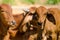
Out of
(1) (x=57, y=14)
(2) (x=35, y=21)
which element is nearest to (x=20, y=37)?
(2) (x=35, y=21)

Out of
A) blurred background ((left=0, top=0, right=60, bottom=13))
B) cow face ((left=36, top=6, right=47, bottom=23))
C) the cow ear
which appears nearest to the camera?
cow face ((left=36, top=6, right=47, bottom=23))

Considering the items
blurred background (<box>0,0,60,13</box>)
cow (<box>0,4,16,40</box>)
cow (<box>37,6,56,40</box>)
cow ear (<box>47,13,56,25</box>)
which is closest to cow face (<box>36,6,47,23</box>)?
cow (<box>37,6,56,40</box>)

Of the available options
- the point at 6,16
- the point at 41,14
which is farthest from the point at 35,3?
the point at 6,16

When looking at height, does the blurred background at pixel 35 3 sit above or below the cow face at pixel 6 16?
below

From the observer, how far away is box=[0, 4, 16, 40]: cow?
280 inches

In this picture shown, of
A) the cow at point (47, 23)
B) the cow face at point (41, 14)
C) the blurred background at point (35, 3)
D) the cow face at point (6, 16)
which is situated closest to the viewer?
the cow face at point (6, 16)

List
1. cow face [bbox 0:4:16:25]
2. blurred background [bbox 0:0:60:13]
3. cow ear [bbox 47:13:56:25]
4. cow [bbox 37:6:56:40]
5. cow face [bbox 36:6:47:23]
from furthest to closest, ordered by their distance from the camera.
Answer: blurred background [bbox 0:0:60:13]
cow ear [bbox 47:13:56:25]
cow [bbox 37:6:56:40]
cow face [bbox 36:6:47:23]
cow face [bbox 0:4:16:25]

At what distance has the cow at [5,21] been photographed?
712 centimetres

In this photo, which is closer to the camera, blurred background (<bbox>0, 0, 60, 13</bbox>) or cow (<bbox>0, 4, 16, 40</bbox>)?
cow (<bbox>0, 4, 16, 40</bbox>)

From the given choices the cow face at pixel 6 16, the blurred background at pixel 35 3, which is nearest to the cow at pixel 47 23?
the cow face at pixel 6 16

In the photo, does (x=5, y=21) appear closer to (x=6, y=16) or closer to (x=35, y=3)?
(x=6, y=16)

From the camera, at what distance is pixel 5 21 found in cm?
720

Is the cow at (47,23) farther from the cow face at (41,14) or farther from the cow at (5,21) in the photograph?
the cow at (5,21)

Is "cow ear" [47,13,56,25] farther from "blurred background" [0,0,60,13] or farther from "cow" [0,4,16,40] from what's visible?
"blurred background" [0,0,60,13]
